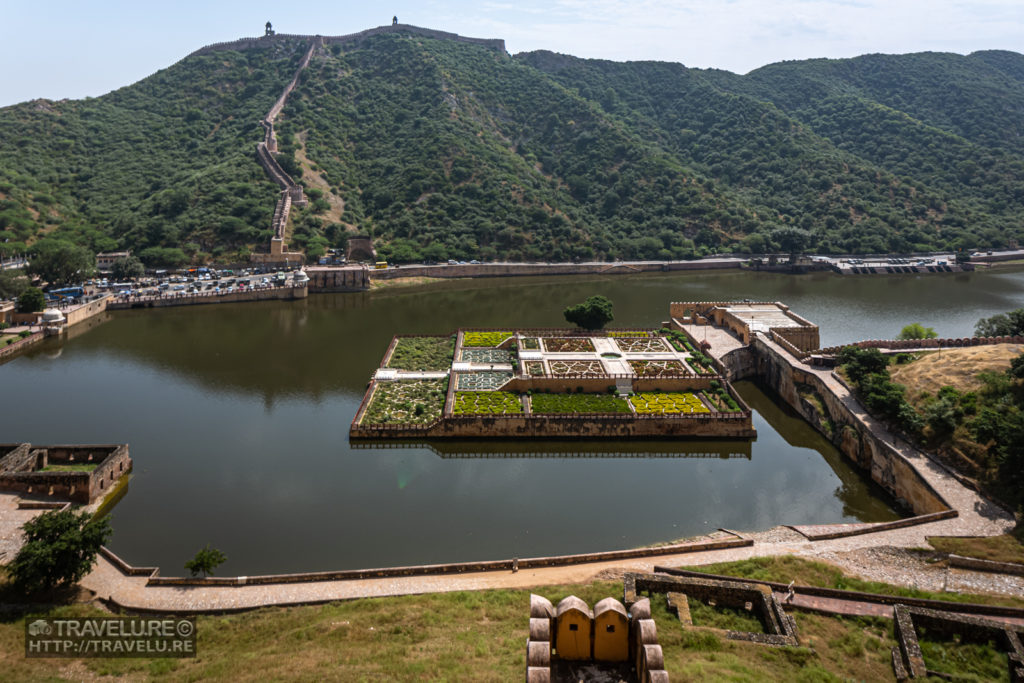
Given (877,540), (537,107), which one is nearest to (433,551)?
(877,540)

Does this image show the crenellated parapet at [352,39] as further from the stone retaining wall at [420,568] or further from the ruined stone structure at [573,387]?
the stone retaining wall at [420,568]

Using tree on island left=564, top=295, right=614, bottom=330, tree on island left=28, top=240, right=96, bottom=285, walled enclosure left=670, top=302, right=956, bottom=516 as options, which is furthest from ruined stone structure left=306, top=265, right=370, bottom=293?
walled enclosure left=670, top=302, right=956, bottom=516

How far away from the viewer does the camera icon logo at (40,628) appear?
1873 cm

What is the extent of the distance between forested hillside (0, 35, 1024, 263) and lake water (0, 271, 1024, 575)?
34.9 metres

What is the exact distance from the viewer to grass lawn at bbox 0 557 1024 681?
15.9m

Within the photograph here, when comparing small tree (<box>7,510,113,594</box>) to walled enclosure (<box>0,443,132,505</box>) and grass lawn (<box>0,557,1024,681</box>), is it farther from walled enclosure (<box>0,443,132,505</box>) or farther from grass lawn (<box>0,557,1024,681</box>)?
walled enclosure (<box>0,443,132,505</box>)

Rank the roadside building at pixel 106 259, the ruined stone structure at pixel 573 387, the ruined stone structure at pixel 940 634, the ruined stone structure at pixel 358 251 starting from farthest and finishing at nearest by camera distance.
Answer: the ruined stone structure at pixel 358 251 < the roadside building at pixel 106 259 < the ruined stone structure at pixel 573 387 < the ruined stone structure at pixel 940 634

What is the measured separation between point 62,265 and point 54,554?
5646 cm

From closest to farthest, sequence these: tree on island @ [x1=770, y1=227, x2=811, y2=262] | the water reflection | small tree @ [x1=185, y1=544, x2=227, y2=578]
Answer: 1. small tree @ [x1=185, y1=544, x2=227, y2=578]
2. the water reflection
3. tree on island @ [x1=770, y1=227, x2=811, y2=262]

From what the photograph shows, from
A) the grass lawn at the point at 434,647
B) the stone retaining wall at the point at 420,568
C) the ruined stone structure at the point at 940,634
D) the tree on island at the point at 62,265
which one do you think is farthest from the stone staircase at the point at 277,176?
the ruined stone structure at the point at 940,634

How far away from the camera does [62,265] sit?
67125 millimetres

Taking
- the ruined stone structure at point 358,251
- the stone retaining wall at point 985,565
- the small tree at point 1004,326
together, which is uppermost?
the ruined stone structure at point 358,251

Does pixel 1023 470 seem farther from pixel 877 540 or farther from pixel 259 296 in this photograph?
pixel 259 296

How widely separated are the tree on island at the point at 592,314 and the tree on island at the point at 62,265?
161 ft
